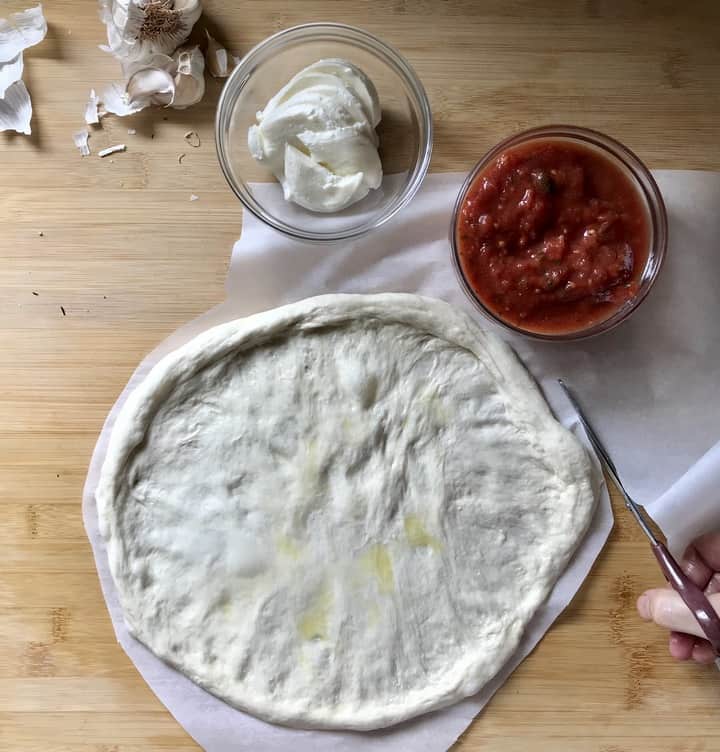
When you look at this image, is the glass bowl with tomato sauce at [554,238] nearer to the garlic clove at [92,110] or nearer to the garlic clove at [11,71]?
the garlic clove at [92,110]

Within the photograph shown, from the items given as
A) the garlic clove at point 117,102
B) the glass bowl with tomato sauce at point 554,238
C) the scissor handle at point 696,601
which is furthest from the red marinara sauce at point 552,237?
the garlic clove at point 117,102

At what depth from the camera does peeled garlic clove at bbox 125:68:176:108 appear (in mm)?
1282

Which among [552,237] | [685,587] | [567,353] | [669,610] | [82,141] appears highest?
[552,237]

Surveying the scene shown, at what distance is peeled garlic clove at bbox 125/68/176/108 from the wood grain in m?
0.04

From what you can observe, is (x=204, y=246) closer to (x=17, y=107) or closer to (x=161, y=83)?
(x=161, y=83)

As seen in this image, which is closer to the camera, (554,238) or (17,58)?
(554,238)

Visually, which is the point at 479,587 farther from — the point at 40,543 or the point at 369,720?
the point at 40,543

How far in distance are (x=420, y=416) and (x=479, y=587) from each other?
1.05 feet

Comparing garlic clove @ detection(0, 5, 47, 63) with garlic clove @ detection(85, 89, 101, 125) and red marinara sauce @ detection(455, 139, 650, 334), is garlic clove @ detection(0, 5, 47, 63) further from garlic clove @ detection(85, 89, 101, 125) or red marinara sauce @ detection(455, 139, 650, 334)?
red marinara sauce @ detection(455, 139, 650, 334)

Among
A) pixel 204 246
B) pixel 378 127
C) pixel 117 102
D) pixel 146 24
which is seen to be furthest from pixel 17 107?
pixel 378 127

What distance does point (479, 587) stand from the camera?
4.25 feet

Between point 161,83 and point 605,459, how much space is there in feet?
3.34

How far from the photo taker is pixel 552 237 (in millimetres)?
1177

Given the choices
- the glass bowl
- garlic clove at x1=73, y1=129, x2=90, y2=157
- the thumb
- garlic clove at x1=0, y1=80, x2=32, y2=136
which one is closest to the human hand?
the thumb
